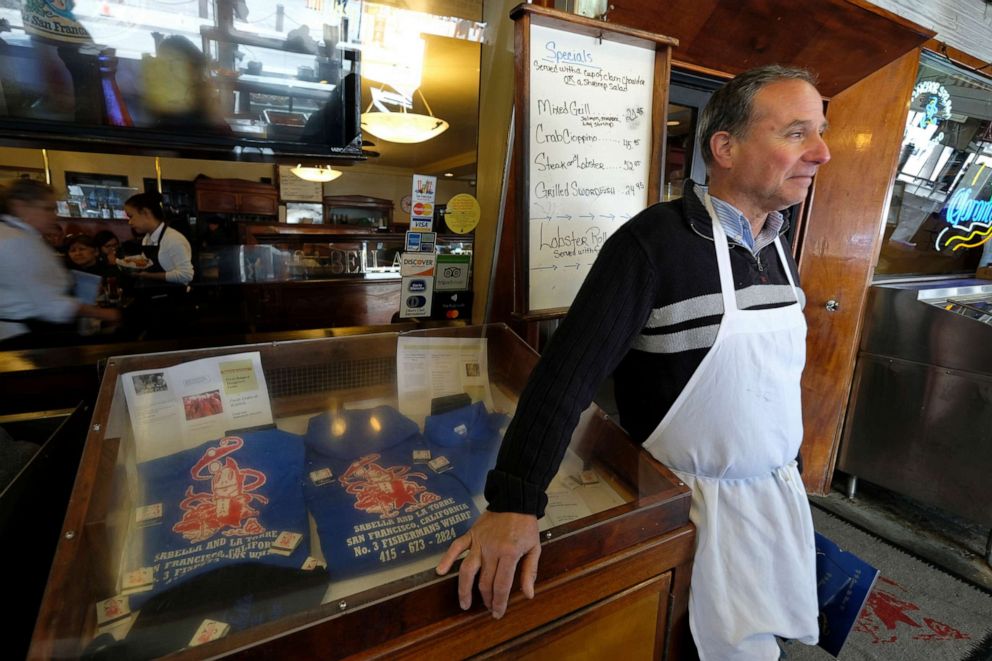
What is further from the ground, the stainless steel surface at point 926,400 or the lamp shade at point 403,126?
the lamp shade at point 403,126

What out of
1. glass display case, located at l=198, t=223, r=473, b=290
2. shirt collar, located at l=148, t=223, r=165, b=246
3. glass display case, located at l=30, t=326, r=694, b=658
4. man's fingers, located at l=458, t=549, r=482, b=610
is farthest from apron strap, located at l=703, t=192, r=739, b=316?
shirt collar, located at l=148, t=223, r=165, b=246

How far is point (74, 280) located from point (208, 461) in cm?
113

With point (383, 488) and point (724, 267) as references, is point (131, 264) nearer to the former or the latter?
point (383, 488)

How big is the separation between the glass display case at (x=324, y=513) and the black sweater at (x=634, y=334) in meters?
0.12

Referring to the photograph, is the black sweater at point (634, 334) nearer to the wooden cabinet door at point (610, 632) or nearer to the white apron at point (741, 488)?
the white apron at point (741, 488)

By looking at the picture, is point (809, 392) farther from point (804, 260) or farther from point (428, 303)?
point (428, 303)

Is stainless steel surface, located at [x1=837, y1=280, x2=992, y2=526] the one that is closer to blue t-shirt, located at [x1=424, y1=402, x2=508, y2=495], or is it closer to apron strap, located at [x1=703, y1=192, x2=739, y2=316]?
apron strap, located at [x1=703, y1=192, x2=739, y2=316]

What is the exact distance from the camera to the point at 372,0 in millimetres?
1893

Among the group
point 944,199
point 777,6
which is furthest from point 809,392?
point 777,6

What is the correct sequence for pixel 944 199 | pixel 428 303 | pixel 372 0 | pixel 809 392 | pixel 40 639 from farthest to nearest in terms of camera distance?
pixel 944 199 < pixel 809 392 < pixel 428 303 < pixel 372 0 < pixel 40 639

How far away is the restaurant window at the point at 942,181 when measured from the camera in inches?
116

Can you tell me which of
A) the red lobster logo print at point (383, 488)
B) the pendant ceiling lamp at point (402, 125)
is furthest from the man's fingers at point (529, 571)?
the pendant ceiling lamp at point (402, 125)

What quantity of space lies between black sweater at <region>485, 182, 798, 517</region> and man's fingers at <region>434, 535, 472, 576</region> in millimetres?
83

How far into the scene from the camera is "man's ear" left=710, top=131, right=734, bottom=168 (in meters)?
1.22
